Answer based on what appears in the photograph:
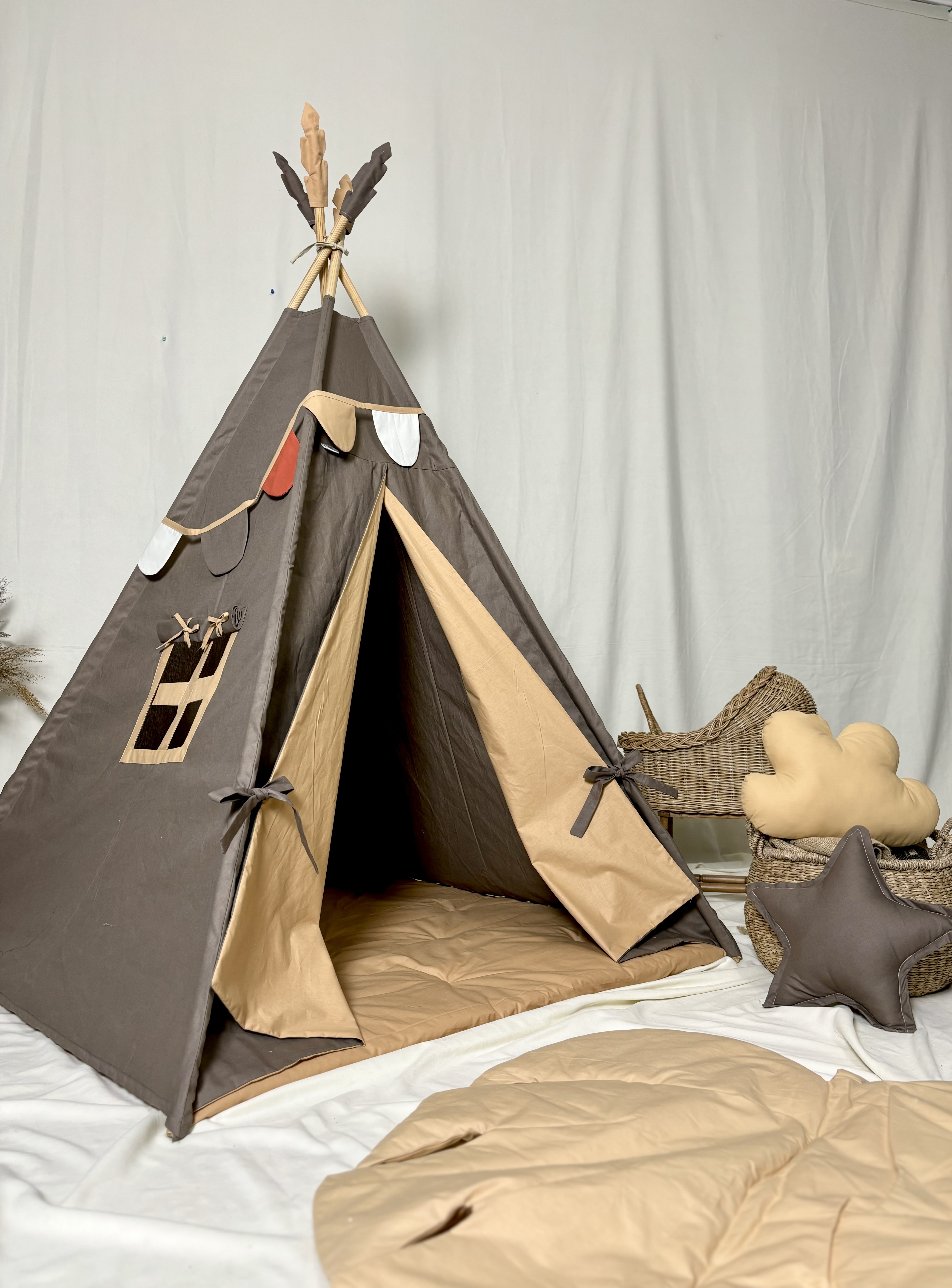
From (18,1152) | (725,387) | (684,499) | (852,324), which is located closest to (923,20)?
(852,324)

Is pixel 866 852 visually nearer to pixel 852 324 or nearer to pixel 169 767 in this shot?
pixel 169 767

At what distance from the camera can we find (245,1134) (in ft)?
4.45

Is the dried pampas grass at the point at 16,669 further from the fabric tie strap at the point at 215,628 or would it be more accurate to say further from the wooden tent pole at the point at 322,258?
the wooden tent pole at the point at 322,258

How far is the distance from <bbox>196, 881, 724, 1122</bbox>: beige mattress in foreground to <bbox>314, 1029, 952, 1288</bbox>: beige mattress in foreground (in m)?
0.26

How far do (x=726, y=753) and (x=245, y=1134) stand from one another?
1651mm

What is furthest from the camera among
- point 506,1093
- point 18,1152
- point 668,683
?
point 668,683

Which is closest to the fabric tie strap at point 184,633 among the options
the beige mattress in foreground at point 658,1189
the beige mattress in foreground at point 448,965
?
the beige mattress in foreground at point 448,965

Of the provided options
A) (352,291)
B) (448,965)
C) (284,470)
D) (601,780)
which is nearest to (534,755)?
(601,780)

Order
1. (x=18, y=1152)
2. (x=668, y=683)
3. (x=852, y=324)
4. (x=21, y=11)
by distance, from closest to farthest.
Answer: (x=18, y=1152), (x=21, y=11), (x=668, y=683), (x=852, y=324)

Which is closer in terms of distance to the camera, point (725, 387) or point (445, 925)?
point (445, 925)

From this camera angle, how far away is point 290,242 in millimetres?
3066

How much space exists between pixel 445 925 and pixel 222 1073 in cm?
86

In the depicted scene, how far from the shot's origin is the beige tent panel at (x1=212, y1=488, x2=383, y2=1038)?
4.97 ft

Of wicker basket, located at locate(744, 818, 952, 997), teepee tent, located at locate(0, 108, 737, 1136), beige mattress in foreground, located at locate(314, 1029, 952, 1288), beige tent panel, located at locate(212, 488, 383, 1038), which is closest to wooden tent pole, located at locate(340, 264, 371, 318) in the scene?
teepee tent, located at locate(0, 108, 737, 1136)
